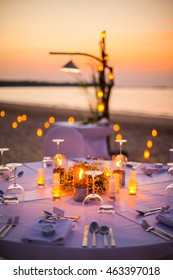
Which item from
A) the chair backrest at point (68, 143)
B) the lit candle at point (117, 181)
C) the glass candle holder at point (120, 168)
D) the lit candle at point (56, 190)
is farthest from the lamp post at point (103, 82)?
the lit candle at point (56, 190)

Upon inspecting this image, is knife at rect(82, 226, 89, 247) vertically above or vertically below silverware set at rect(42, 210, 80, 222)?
below

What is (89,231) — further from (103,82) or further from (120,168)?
(103,82)

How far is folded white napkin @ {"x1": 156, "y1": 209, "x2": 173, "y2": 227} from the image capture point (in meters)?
1.86

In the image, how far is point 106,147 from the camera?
Result: 6.82m

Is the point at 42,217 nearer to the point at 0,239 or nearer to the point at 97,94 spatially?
the point at 0,239

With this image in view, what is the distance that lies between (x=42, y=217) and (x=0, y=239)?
347 mm

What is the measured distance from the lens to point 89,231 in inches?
70.7

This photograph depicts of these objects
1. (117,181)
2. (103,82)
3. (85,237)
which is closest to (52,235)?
(85,237)

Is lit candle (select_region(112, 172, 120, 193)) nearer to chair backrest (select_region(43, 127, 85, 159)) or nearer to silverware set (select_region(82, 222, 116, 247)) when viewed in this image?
silverware set (select_region(82, 222, 116, 247))

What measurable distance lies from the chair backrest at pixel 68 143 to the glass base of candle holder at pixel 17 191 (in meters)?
1.81

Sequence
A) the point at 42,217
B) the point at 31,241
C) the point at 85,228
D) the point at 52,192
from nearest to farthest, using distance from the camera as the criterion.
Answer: the point at 31,241 < the point at 85,228 < the point at 42,217 < the point at 52,192

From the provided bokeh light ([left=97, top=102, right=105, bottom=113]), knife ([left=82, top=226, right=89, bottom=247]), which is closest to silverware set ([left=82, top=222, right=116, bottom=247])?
knife ([left=82, top=226, right=89, bottom=247])

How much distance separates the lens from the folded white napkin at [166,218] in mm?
1859
